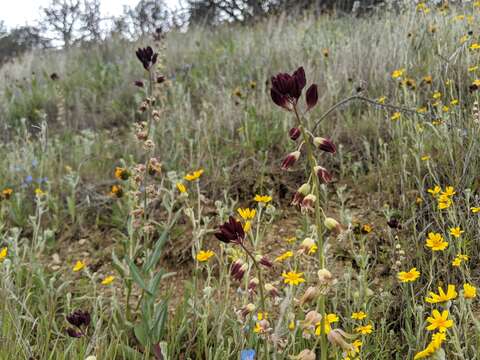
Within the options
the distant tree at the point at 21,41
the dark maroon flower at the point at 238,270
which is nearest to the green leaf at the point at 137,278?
the dark maroon flower at the point at 238,270

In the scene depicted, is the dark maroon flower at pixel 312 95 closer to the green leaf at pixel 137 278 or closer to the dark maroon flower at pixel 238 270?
the dark maroon flower at pixel 238 270

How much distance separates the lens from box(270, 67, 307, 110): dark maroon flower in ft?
2.73

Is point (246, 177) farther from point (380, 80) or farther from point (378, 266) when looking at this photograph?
point (380, 80)

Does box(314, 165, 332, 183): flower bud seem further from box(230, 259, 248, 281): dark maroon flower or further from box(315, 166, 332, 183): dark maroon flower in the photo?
box(230, 259, 248, 281): dark maroon flower

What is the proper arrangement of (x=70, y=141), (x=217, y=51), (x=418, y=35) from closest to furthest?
(x=418, y=35) → (x=70, y=141) → (x=217, y=51)

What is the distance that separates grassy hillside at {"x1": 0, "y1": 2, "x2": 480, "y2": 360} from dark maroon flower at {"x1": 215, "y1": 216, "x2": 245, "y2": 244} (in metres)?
0.04

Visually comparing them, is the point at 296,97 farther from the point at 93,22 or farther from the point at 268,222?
the point at 93,22

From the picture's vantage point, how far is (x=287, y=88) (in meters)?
0.83

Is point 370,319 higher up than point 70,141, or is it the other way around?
point 70,141

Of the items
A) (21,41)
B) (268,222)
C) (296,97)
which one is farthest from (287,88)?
(21,41)

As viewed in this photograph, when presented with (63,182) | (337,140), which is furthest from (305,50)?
(63,182)

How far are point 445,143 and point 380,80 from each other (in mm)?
1392

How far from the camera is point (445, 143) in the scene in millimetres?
2229

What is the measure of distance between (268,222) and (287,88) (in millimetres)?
A: 1019
